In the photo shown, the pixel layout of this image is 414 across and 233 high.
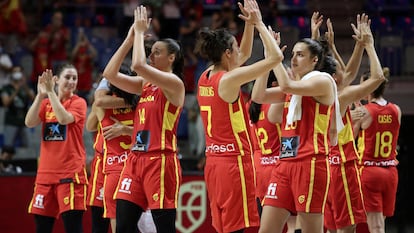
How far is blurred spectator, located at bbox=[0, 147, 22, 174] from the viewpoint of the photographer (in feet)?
41.1

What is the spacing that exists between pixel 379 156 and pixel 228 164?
290 centimetres

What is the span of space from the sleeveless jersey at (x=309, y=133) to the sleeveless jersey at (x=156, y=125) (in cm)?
97

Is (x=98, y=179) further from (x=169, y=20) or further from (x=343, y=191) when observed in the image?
(x=169, y=20)

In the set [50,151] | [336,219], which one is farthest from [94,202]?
[336,219]

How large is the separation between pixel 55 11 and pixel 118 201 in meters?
9.78

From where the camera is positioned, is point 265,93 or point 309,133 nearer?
point 309,133

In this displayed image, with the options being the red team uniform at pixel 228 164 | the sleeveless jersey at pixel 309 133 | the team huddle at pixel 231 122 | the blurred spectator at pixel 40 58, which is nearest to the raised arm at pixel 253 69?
the team huddle at pixel 231 122

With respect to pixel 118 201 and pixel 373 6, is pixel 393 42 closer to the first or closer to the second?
pixel 373 6

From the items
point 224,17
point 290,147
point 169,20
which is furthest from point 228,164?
point 169,20

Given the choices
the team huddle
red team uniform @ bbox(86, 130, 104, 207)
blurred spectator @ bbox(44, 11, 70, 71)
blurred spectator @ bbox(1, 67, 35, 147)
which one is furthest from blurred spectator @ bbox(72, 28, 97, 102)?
the team huddle

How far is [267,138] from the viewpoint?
9.45 m

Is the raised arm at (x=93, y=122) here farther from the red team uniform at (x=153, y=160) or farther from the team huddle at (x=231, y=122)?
the red team uniform at (x=153, y=160)

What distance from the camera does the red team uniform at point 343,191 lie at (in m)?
9.12

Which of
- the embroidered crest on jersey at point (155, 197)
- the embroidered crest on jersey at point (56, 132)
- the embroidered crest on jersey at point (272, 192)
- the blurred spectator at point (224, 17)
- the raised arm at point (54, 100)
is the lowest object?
the embroidered crest on jersey at point (155, 197)
